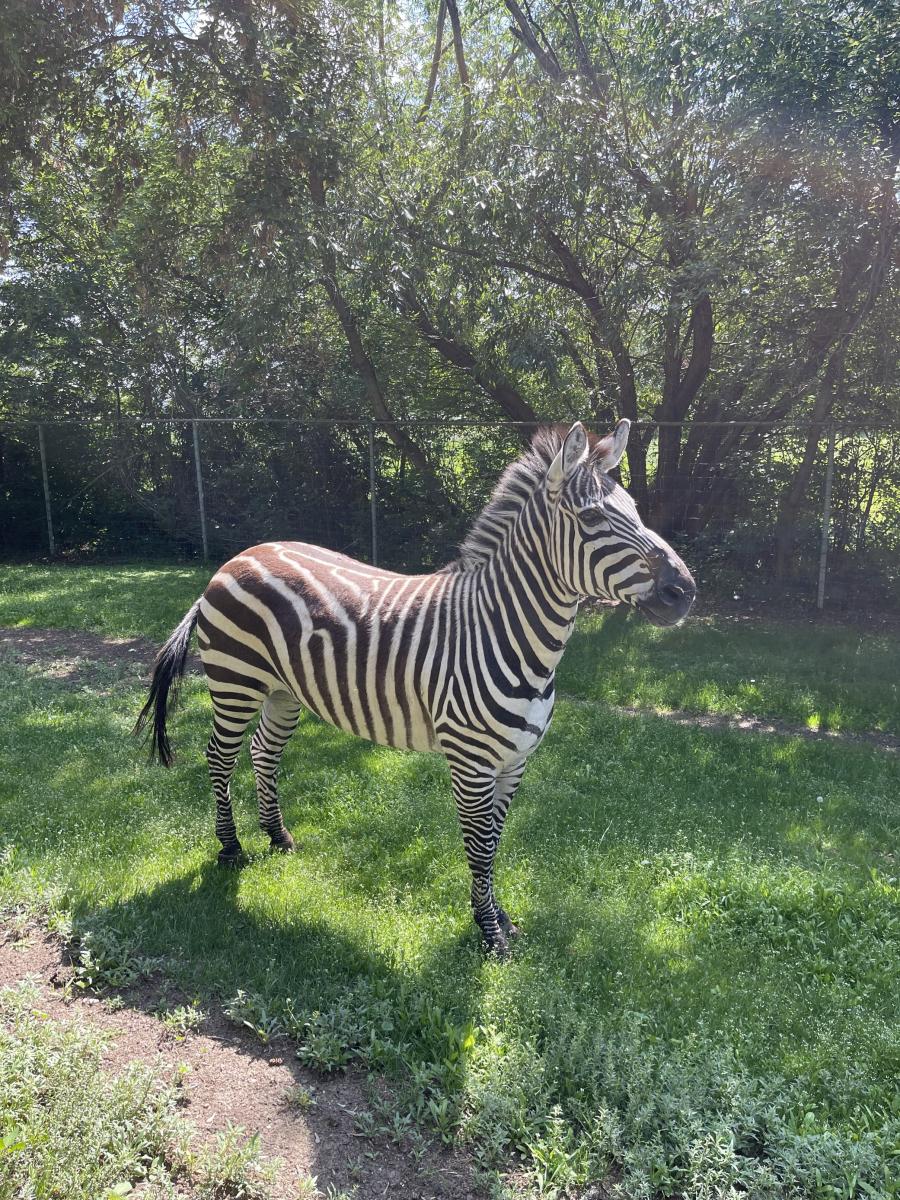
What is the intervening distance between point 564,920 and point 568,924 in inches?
1.4

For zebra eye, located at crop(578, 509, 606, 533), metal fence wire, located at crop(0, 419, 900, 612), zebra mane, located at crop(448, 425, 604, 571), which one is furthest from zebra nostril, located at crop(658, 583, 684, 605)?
metal fence wire, located at crop(0, 419, 900, 612)

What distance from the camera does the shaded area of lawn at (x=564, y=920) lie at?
2883mm

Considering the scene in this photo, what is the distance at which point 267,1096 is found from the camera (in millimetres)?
2904

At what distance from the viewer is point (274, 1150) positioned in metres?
2.66

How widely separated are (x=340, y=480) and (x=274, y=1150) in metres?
11.8

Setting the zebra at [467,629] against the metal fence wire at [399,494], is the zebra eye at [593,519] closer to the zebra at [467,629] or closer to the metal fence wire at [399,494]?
the zebra at [467,629]

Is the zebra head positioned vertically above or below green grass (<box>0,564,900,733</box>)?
above

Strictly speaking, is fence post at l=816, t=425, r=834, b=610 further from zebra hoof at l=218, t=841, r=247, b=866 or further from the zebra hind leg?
zebra hoof at l=218, t=841, r=247, b=866

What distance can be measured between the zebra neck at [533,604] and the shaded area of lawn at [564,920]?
4.76 feet

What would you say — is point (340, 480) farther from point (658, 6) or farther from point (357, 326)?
point (658, 6)

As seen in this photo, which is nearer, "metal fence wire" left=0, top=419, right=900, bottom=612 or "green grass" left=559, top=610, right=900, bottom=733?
"green grass" left=559, top=610, right=900, bottom=733

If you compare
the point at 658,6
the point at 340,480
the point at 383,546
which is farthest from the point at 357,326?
the point at 658,6

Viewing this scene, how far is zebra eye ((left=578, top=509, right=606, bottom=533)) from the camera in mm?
3338

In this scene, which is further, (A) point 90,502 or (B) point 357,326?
(A) point 90,502
